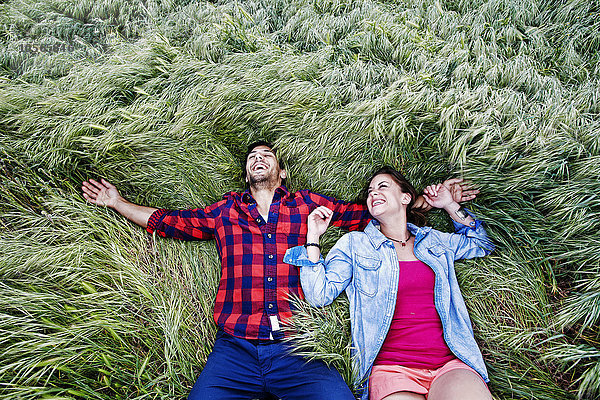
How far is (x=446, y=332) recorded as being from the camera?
2.26 m

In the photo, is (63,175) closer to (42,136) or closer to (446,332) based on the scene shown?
(42,136)

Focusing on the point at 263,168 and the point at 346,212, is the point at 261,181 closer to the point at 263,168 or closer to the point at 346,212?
the point at 263,168

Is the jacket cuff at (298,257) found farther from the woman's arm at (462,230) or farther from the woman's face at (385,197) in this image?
the woman's arm at (462,230)

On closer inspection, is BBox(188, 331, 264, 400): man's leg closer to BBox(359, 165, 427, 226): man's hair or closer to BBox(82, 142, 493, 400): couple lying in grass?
BBox(82, 142, 493, 400): couple lying in grass

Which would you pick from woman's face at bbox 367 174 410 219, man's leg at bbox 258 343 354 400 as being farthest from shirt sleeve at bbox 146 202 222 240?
woman's face at bbox 367 174 410 219

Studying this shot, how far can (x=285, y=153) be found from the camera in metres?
3.06

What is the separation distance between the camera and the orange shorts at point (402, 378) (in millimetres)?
2021

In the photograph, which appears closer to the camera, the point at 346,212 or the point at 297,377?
the point at 297,377

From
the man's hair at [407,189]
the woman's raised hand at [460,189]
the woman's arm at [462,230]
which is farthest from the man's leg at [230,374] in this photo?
the woman's raised hand at [460,189]

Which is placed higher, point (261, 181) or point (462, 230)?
point (261, 181)

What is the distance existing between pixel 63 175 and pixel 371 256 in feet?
8.79

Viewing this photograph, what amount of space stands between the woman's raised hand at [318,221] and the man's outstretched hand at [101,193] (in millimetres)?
1660

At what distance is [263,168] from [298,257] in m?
0.79

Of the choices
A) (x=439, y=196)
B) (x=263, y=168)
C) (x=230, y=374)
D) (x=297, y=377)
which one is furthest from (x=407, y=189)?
(x=230, y=374)
